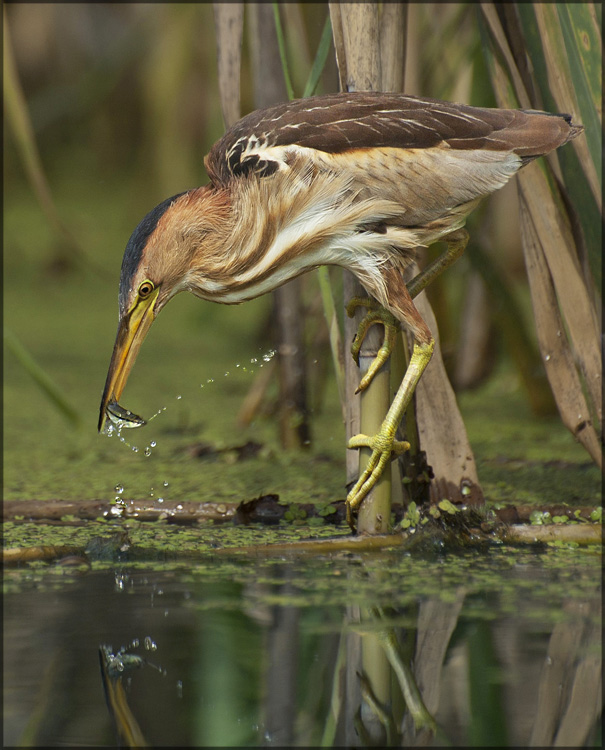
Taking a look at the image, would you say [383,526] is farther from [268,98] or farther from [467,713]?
[268,98]

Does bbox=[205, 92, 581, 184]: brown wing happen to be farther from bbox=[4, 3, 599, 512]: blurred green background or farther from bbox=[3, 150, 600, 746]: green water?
bbox=[3, 150, 600, 746]: green water

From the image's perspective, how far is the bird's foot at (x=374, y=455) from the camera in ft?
6.00

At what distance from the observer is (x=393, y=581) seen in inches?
68.9

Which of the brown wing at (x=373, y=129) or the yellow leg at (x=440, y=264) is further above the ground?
the brown wing at (x=373, y=129)

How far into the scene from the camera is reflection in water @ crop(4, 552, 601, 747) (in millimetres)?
1262

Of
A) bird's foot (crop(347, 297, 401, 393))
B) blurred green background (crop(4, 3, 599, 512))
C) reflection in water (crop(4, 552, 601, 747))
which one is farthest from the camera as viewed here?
blurred green background (crop(4, 3, 599, 512))

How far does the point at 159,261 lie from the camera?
176 cm

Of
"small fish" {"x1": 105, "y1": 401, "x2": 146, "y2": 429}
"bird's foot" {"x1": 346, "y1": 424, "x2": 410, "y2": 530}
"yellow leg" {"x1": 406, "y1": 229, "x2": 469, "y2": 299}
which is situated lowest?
"bird's foot" {"x1": 346, "y1": 424, "x2": 410, "y2": 530}

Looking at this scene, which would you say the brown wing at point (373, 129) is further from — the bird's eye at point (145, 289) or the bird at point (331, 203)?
the bird's eye at point (145, 289)

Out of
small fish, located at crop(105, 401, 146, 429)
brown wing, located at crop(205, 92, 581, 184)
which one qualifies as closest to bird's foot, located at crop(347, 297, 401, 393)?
brown wing, located at crop(205, 92, 581, 184)

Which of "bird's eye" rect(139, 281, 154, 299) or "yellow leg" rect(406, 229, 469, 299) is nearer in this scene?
"bird's eye" rect(139, 281, 154, 299)

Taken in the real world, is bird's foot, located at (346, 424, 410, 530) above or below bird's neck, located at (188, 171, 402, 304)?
below

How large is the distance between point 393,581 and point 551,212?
82 centimetres

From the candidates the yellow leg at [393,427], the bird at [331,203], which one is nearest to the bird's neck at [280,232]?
the bird at [331,203]
